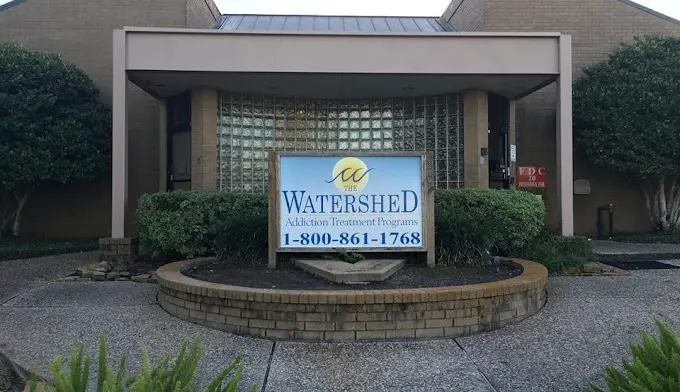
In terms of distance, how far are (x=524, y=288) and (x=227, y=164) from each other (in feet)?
25.1

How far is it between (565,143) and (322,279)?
627 cm

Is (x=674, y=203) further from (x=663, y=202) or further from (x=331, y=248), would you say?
(x=331, y=248)

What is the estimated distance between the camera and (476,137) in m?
11.2

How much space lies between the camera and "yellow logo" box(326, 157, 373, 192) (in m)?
6.67

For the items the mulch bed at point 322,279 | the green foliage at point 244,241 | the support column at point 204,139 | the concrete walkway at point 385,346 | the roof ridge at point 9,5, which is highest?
A: the roof ridge at point 9,5

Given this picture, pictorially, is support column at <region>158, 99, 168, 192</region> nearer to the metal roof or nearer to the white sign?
the metal roof

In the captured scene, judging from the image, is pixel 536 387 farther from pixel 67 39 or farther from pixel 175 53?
pixel 67 39

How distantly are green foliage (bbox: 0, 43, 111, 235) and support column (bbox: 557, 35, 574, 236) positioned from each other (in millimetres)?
10042

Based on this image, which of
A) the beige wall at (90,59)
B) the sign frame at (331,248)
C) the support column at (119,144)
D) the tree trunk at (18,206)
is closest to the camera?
the sign frame at (331,248)

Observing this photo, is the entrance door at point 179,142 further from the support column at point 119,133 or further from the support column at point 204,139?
the support column at point 119,133

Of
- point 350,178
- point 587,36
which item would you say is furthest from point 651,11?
point 350,178

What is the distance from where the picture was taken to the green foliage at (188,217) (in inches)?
336

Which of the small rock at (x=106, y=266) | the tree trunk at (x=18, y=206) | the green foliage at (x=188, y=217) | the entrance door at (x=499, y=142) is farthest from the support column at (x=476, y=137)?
the tree trunk at (x=18, y=206)

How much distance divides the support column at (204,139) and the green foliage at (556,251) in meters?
6.27
